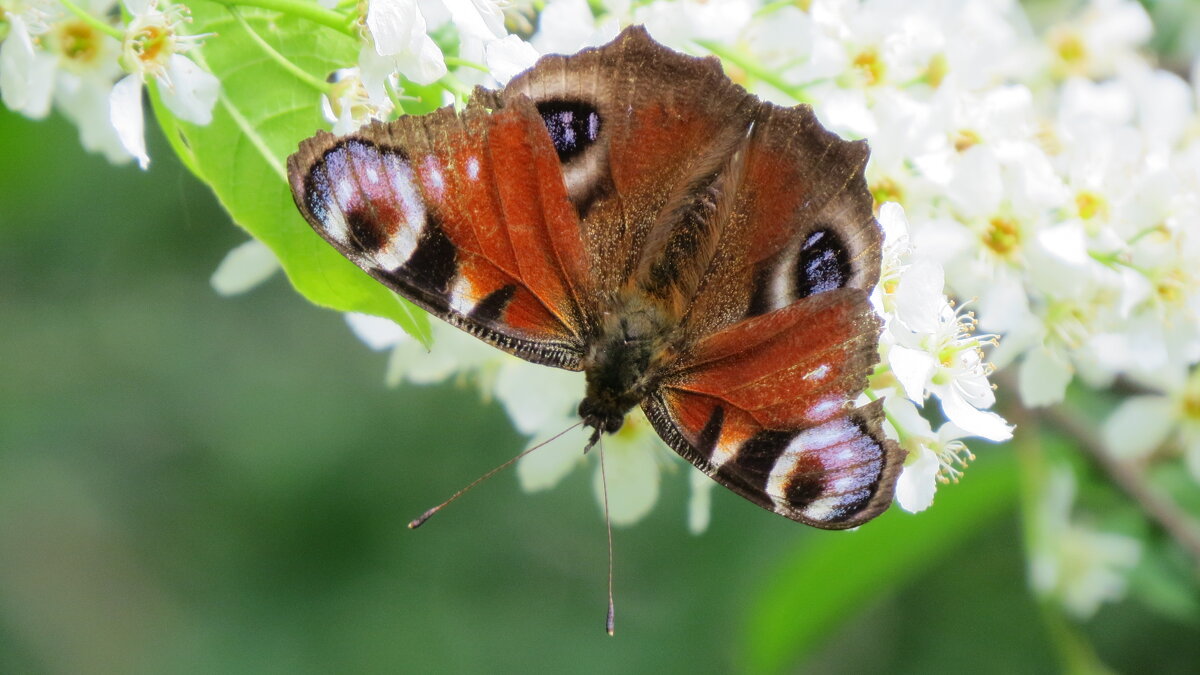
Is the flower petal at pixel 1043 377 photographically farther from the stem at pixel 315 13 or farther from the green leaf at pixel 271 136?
the stem at pixel 315 13

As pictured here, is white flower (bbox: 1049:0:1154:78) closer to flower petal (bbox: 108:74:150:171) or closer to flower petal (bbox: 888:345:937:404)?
flower petal (bbox: 888:345:937:404)

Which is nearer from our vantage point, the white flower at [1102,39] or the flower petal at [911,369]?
the flower petal at [911,369]

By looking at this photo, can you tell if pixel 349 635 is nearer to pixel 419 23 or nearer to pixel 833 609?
pixel 833 609

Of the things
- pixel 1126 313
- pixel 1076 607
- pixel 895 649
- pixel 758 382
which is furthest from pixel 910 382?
pixel 895 649

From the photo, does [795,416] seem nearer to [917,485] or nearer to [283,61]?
[917,485]

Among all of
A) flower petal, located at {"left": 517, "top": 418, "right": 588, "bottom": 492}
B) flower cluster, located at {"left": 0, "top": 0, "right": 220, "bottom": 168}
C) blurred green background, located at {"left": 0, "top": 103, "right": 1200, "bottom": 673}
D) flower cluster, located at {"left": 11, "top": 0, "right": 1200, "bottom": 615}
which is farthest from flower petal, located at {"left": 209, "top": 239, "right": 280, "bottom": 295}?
blurred green background, located at {"left": 0, "top": 103, "right": 1200, "bottom": 673}

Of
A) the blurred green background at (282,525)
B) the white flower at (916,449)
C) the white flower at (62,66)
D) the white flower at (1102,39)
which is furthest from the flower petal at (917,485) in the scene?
the blurred green background at (282,525)
